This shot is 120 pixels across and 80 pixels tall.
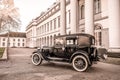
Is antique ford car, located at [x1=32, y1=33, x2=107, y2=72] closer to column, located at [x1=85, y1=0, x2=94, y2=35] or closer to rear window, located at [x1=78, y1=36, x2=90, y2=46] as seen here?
rear window, located at [x1=78, y1=36, x2=90, y2=46]

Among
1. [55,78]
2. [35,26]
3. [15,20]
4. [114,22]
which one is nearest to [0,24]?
[15,20]

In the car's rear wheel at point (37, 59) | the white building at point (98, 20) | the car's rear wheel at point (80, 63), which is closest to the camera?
the car's rear wheel at point (80, 63)

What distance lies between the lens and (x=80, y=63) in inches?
309

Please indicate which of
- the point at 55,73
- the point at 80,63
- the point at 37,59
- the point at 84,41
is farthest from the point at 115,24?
the point at 55,73

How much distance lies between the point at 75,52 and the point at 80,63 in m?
0.66

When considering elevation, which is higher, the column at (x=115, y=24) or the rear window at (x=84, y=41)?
the column at (x=115, y=24)

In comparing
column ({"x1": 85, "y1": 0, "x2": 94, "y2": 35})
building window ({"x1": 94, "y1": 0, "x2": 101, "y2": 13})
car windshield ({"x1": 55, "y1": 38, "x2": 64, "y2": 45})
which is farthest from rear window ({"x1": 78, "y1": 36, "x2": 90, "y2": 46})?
building window ({"x1": 94, "y1": 0, "x2": 101, "y2": 13})

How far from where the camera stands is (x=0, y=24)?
30.9 metres

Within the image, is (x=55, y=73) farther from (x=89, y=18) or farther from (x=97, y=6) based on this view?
(x=97, y=6)

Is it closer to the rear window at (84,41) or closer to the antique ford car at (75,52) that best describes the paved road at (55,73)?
the antique ford car at (75,52)

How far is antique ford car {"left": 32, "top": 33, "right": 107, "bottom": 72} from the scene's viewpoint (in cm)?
784

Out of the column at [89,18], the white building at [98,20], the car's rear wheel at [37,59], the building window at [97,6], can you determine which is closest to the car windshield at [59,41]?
the car's rear wheel at [37,59]

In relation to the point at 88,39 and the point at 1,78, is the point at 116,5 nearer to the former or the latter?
the point at 88,39

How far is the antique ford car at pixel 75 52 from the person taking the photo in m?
7.84
